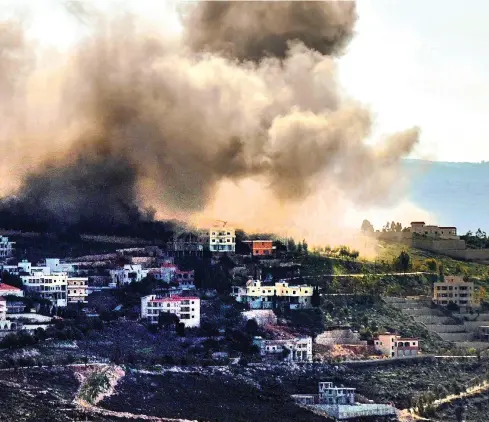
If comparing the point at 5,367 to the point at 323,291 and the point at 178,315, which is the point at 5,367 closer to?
the point at 178,315

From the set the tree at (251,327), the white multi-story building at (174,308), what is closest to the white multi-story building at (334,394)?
the tree at (251,327)

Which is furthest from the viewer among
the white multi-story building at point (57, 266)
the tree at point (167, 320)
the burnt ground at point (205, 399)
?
the white multi-story building at point (57, 266)

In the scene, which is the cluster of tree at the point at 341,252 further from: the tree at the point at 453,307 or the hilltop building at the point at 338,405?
the hilltop building at the point at 338,405

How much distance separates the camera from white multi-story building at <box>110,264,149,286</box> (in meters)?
57.9

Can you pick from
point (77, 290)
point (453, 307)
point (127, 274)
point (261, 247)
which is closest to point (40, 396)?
point (77, 290)

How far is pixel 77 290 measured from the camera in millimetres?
56719

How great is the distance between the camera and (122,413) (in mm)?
48719

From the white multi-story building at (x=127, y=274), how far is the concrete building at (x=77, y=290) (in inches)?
42.9

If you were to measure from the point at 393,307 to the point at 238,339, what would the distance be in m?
5.29

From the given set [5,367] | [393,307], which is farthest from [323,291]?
[5,367]

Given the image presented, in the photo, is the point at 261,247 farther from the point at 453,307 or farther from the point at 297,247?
the point at 453,307

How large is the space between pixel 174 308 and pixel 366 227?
12.1m

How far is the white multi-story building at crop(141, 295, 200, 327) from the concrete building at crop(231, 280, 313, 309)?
73.9 inches

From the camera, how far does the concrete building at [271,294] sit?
189 feet
